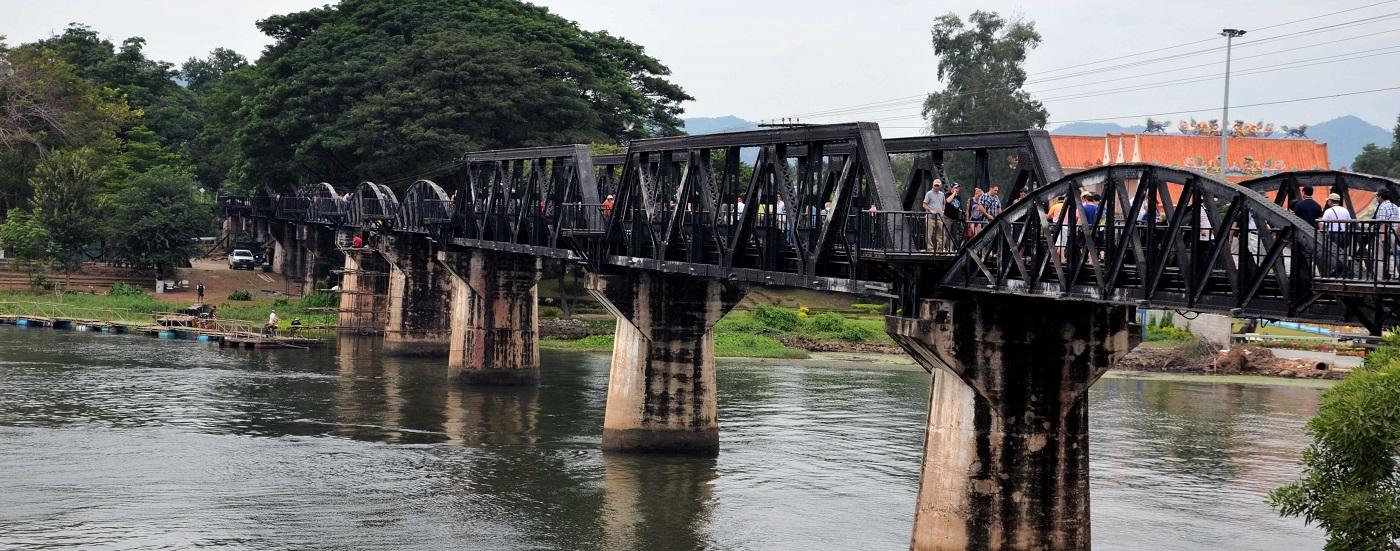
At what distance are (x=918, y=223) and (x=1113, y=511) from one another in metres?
14.7

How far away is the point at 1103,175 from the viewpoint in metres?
27.1

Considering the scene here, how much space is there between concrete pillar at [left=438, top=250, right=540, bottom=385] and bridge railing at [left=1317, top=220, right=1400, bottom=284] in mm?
54120

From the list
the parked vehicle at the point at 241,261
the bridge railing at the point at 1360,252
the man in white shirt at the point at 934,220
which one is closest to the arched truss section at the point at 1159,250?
the bridge railing at the point at 1360,252

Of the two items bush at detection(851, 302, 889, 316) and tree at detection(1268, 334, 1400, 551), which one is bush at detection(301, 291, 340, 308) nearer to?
bush at detection(851, 302, 889, 316)

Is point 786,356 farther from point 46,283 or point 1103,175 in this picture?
point 1103,175

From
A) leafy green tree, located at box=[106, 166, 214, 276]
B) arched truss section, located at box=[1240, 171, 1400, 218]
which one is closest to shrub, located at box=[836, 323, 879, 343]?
leafy green tree, located at box=[106, 166, 214, 276]

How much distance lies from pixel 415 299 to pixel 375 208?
19.9 ft

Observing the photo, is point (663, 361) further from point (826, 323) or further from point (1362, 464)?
point (826, 323)

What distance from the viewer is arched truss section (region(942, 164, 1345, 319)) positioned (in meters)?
23.7

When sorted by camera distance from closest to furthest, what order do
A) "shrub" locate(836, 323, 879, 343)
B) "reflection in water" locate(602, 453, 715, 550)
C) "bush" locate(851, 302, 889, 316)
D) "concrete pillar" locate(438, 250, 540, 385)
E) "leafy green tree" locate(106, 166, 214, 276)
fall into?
1. "reflection in water" locate(602, 453, 715, 550)
2. "concrete pillar" locate(438, 250, 540, 385)
3. "shrub" locate(836, 323, 879, 343)
4. "bush" locate(851, 302, 889, 316)
5. "leafy green tree" locate(106, 166, 214, 276)

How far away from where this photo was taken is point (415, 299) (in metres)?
89.4

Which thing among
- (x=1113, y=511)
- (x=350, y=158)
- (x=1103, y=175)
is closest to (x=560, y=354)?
(x=350, y=158)

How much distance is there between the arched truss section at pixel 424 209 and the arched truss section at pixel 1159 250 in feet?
156

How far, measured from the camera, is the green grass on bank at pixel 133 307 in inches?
3962
